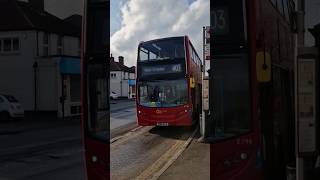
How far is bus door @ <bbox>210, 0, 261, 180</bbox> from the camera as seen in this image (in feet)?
18.8

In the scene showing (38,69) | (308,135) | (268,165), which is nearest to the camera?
(268,165)

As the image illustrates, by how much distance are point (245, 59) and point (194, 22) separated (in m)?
0.60

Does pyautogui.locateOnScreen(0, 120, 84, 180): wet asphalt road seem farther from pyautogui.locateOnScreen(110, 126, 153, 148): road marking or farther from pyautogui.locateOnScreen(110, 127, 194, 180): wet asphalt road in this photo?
pyautogui.locateOnScreen(110, 127, 194, 180): wet asphalt road

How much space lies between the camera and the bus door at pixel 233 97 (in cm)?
573

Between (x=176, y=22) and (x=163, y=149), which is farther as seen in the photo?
(x=163, y=149)

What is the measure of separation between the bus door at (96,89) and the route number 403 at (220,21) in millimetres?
1103

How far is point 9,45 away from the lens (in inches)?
1681

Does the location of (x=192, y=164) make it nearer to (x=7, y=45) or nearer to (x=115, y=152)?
(x=115, y=152)

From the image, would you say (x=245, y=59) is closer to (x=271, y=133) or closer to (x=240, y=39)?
(x=240, y=39)

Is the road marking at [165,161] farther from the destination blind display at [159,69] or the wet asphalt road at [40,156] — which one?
the wet asphalt road at [40,156]

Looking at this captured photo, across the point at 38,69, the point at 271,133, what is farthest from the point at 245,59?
the point at 38,69

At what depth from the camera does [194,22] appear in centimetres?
584

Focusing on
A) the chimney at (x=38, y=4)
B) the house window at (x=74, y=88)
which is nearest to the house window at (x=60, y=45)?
the house window at (x=74, y=88)

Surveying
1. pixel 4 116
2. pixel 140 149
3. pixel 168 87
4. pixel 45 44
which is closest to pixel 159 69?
pixel 168 87
